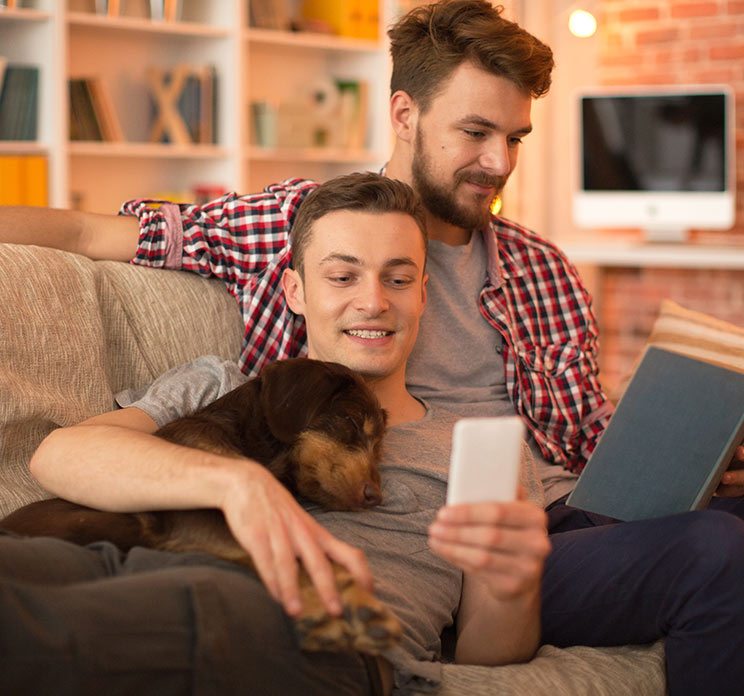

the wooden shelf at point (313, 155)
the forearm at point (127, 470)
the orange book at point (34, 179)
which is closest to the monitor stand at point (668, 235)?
the wooden shelf at point (313, 155)

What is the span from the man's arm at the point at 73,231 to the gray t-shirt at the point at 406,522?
1.48 ft

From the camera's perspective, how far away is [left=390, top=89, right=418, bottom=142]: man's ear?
233cm

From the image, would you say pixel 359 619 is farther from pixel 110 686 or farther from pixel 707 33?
pixel 707 33

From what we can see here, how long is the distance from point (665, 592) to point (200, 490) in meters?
0.75

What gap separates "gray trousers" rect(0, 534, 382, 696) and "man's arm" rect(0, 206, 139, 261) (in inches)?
34.1

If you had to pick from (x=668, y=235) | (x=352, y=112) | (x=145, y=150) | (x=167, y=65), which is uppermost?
(x=167, y=65)

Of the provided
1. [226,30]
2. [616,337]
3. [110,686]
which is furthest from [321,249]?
[616,337]

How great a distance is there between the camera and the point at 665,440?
63.1 inches

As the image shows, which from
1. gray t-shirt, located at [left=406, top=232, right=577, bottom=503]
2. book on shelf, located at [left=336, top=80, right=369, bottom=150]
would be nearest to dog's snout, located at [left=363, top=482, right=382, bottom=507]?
gray t-shirt, located at [left=406, top=232, right=577, bottom=503]

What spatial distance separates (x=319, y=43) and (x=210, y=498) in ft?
14.0

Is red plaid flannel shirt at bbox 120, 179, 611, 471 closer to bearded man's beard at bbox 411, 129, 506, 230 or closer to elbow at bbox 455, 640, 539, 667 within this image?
bearded man's beard at bbox 411, 129, 506, 230

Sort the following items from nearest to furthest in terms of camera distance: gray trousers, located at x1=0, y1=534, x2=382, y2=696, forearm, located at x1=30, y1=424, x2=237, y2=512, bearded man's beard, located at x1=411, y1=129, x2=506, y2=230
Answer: gray trousers, located at x1=0, y1=534, x2=382, y2=696, forearm, located at x1=30, y1=424, x2=237, y2=512, bearded man's beard, located at x1=411, y1=129, x2=506, y2=230

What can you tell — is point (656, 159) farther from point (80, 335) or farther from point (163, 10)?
point (80, 335)

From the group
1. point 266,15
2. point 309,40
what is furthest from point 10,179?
point 309,40
